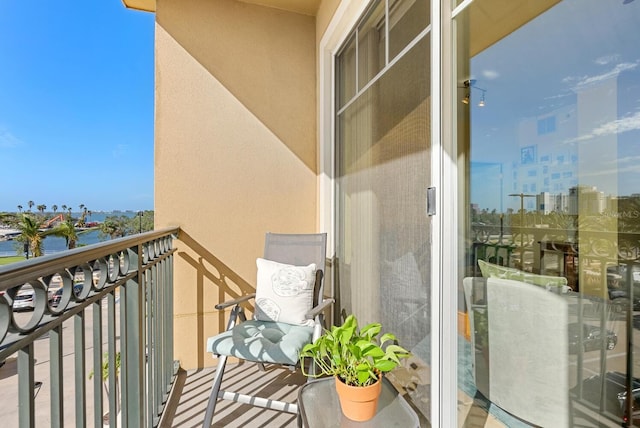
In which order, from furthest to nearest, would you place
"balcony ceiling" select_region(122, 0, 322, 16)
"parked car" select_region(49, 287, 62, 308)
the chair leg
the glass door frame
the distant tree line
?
"balcony ceiling" select_region(122, 0, 322, 16) < the distant tree line < the chair leg < the glass door frame < "parked car" select_region(49, 287, 62, 308)

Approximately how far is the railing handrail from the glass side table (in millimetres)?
897

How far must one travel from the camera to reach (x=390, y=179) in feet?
5.55

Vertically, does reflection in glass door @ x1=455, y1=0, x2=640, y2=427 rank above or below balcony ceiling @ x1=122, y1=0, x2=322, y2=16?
below

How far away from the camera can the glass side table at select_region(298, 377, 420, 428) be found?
1133mm

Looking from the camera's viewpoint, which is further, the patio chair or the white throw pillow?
the white throw pillow

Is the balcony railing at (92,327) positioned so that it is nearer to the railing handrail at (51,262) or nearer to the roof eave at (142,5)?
the railing handrail at (51,262)

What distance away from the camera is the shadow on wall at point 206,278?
2682mm

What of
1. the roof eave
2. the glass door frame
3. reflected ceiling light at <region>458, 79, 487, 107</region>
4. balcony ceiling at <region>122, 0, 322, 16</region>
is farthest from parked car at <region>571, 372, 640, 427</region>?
the roof eave

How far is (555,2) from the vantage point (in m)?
0.84

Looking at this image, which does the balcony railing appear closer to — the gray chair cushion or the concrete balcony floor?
the concrete balcony floor

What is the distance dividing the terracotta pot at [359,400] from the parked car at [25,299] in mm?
936

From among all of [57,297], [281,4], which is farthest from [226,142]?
[57,297]

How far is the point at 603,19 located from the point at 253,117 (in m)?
2.48

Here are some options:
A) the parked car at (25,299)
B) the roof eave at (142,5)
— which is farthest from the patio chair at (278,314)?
the roof eave at (142,5)
